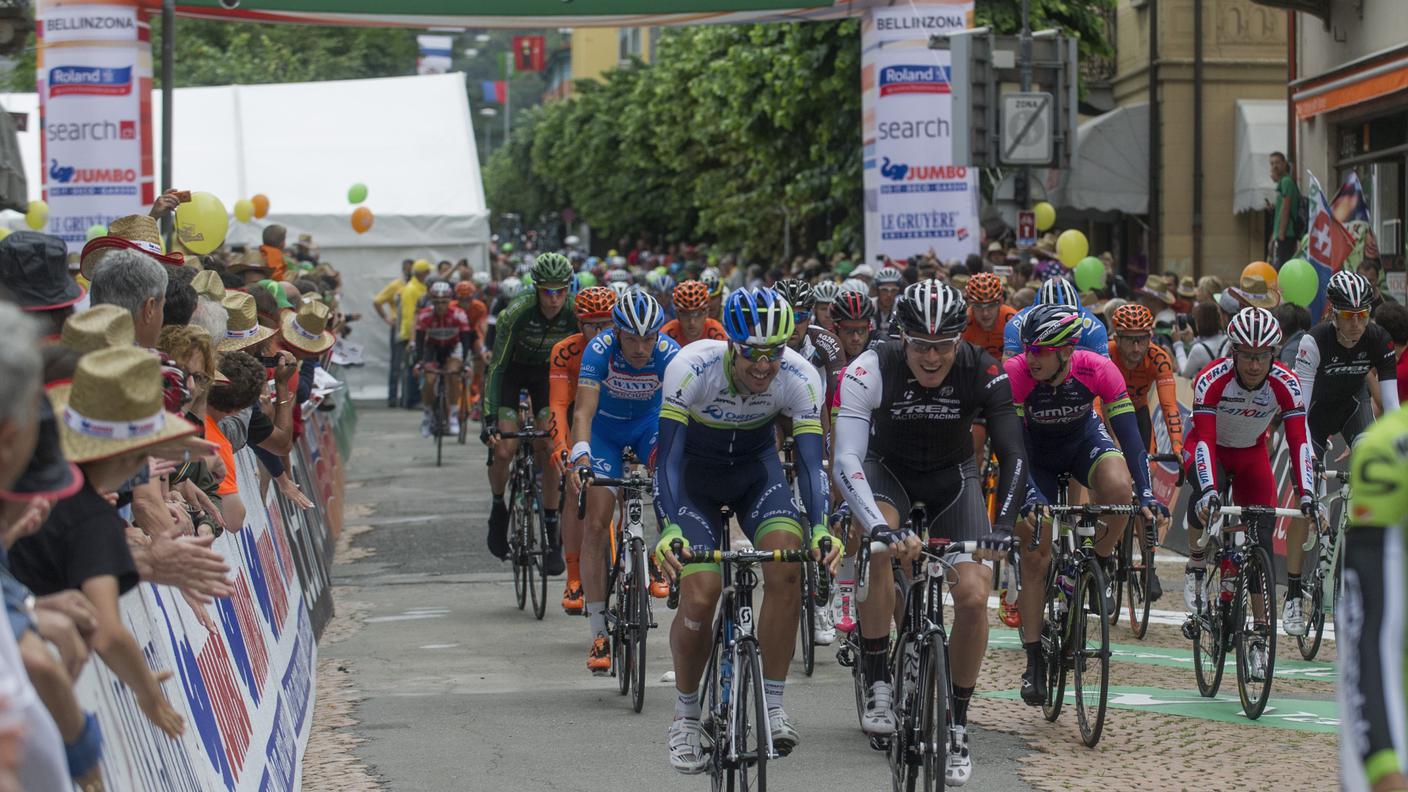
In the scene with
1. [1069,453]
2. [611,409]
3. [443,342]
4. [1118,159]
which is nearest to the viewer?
[1069,453]

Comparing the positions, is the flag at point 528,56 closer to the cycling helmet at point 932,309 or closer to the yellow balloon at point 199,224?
the yellow balloon at point 199,224

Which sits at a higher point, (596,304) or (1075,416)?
(596,304)

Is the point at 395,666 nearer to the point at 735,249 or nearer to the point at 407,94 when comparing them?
the point at 407,94

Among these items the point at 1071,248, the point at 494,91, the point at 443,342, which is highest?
the point at 494,91

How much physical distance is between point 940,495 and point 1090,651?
1.22 m

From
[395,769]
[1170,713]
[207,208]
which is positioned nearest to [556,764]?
[395,769]

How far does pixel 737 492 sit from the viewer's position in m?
7.81

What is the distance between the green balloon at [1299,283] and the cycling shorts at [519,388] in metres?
6.09

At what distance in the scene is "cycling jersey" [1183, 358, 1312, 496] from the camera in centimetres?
973

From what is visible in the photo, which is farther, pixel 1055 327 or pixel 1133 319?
pixel 1133 319

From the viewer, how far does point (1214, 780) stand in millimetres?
7766

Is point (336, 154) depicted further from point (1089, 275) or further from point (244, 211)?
point (1089, 275)

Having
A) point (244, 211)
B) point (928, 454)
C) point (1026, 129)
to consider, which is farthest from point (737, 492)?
point (244, 211)

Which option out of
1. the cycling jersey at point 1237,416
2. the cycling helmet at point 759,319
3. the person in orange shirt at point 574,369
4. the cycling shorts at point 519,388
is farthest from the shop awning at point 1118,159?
the cycling helmet at point 759,319
